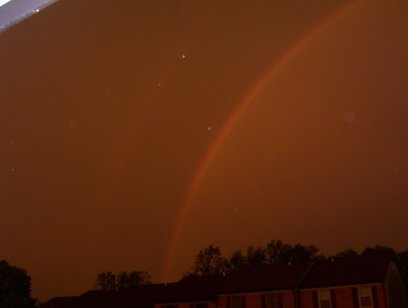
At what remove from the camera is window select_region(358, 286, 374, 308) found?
29.4 m

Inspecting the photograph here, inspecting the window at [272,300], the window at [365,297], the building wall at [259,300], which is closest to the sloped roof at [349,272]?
the window at [365,297]

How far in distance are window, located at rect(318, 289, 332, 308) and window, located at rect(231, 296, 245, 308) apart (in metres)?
4.67

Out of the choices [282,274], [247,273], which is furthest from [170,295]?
[282,274]

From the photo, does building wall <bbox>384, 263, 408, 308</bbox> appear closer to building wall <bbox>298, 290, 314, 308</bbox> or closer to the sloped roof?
the sloped roof

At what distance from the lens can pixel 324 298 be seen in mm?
31484

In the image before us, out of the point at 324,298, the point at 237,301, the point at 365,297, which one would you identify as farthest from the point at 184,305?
the point at 365,297

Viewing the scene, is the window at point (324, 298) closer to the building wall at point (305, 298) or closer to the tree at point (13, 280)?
the building wall at point (305, 298)

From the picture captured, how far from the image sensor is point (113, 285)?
60344 millimetres

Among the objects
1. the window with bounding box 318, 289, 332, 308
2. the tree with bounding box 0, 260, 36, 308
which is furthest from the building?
the tree with bounding box 0, 260, 36, 308

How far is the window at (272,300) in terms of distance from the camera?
32.9 m

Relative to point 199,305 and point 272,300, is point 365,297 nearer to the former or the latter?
point 272,300

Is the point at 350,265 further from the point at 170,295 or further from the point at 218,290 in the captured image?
the point at 170,295

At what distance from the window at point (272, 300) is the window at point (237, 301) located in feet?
5.10

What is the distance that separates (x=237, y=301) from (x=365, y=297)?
780 centimetres
